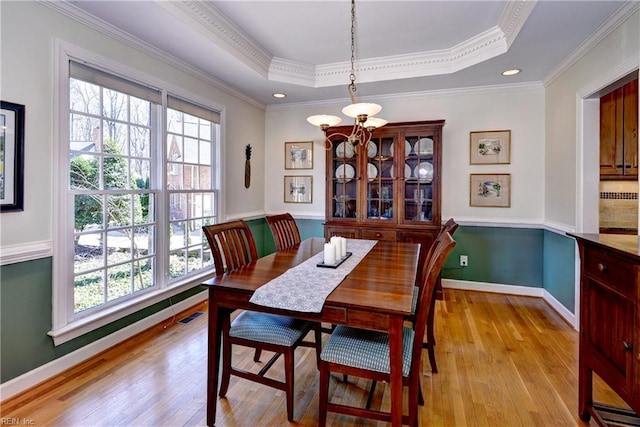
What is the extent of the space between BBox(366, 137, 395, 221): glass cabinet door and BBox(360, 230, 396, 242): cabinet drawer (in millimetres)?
165

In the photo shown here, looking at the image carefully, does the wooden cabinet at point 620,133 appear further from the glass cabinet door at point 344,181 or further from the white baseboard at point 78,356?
the white baseboard at point 78,356

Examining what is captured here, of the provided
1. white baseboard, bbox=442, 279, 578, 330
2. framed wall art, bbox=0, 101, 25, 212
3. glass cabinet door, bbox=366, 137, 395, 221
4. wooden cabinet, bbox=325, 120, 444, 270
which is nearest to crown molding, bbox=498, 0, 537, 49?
wooden cabinet, bbox=325, 120, 444, 270

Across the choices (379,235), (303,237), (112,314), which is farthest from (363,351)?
(303,237)

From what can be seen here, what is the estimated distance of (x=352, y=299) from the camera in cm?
144

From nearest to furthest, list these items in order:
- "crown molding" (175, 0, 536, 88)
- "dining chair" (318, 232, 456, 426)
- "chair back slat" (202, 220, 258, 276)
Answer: "dining chair" (318, 232, 456, 426)
"chair back slat" (202, 220, 258, 276)
"crown molding" (175, 0, 536, 88)

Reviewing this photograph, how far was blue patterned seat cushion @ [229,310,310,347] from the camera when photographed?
1.69 metres

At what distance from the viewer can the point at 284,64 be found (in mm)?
3506

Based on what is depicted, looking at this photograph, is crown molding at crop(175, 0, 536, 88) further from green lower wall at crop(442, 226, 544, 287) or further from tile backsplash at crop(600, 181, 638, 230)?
tile backsplash at crop(600, 181, 638, 230)

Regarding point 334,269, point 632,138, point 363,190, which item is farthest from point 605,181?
point 334,269

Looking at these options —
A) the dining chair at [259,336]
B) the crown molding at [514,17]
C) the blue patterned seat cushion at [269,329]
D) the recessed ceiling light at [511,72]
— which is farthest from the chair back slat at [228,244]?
the recessed ceiling light at [511,72]

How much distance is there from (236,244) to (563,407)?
2168mm

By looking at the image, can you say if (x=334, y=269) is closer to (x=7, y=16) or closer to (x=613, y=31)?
(x=7, y=16)

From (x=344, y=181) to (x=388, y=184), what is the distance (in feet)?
1.78

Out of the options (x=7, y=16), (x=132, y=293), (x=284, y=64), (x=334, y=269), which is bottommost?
(x=132, y=293)
